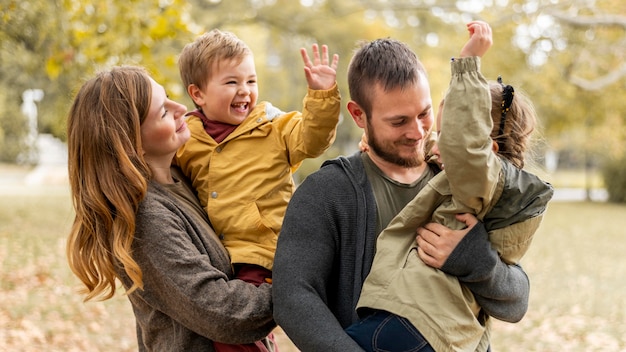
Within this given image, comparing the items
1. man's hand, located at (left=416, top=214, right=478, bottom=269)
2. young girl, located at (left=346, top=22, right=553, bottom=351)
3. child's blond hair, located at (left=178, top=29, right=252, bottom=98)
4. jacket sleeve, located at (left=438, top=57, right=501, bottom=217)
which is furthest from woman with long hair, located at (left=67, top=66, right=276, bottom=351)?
jacket sleeve, located at (left=438, top=57, right=501, bottom=217)

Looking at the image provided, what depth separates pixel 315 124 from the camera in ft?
8.10

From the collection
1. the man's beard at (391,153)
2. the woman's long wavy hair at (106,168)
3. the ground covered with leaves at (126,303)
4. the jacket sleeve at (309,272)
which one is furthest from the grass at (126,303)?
the man's beard at (391,153)

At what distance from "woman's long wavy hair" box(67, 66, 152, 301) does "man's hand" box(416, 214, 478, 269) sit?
872 mm

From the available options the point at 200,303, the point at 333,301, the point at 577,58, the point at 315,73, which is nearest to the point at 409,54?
the point at 315,73

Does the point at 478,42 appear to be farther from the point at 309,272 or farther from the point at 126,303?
the point at 126,303

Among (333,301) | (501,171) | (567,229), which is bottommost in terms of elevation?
(567,229)

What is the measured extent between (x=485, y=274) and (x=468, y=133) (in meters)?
0.41

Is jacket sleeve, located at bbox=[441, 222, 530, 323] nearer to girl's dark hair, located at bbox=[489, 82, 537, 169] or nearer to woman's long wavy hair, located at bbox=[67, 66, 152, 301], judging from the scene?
girl's dark hair, located at bbox=[489, 82, 537, 169]

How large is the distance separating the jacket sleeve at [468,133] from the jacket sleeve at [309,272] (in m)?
0.39

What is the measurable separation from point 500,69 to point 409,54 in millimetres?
19689

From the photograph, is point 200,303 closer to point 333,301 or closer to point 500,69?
point 333,301

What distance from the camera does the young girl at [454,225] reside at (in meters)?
1.99

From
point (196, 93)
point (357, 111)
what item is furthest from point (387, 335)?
point (196, 93)

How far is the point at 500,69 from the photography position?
21.1 metres
